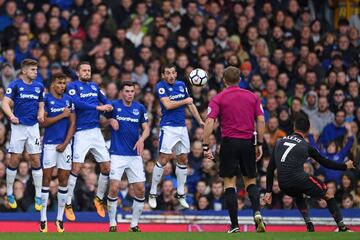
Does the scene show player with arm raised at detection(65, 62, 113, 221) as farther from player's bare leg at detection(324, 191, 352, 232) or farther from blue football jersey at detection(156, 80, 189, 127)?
player's bare leg at detection(324, 191, 352, 232)

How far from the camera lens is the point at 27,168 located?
23.0 meters

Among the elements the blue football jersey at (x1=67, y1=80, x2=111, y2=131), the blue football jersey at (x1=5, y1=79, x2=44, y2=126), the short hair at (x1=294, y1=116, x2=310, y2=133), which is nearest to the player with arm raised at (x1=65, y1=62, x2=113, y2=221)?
the blue football jersey at (x1=67, y1=80, x2=111, y2=131)

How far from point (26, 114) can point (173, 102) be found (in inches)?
98.0

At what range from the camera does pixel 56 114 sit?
19.8 meters

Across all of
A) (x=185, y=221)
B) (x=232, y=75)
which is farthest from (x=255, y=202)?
(x=185, y=221)

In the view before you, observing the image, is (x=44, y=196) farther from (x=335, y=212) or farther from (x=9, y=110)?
(x=335, y=212)

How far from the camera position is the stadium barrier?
21.7 m

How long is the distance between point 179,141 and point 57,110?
2.19 meters

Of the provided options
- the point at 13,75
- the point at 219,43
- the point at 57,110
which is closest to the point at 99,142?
the point at 57,110

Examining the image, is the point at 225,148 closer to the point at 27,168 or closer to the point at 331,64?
the point at 27,168

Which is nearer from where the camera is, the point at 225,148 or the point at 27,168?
the point at 225,148

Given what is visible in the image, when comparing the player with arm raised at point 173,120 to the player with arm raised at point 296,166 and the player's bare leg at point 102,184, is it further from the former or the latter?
the player with arm raised at point 296,166

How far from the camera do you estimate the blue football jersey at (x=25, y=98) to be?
19.4 m

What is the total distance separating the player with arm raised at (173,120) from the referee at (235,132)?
221 centimetres
